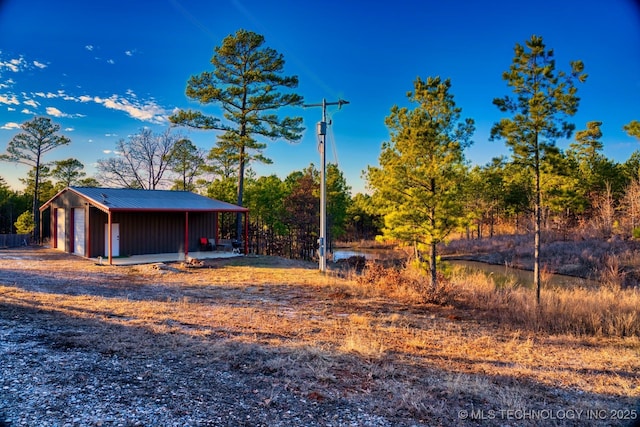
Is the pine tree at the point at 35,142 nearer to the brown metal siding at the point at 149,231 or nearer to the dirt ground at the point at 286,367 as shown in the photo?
the brown metal siding at the point at 149,231

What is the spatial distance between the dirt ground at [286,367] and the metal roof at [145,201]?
7.01 m

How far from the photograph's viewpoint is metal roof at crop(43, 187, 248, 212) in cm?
1474

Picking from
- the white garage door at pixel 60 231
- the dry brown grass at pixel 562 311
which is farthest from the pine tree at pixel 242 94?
the dry brown grass at pixel 562 311

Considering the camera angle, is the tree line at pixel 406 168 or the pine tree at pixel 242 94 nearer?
the tree line at pixel 406 168

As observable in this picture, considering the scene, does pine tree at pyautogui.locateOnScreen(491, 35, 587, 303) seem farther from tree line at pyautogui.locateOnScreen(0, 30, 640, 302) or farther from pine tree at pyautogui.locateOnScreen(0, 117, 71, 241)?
pine tree at pyautogui.locateOnScreen(0, 117, 71, 241)

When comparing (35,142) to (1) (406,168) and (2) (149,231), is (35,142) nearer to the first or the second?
(2) (149,231)

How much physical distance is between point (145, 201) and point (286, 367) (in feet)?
47.1

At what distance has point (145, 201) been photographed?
16391 mm

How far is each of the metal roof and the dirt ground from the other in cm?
701

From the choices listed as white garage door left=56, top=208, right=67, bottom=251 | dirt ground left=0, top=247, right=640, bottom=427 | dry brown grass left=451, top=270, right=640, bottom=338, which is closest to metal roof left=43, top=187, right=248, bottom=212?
white garage door left=56, top=208, right=67, bottom=251

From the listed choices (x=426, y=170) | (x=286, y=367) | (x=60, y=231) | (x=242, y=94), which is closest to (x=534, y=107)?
(x=426, y=170)

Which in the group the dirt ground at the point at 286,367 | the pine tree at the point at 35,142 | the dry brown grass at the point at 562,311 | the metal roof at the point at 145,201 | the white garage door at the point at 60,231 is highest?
the pine tree at the point at 35,142

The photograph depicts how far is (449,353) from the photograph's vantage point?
5.08 metres

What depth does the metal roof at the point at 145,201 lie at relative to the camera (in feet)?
48.4
